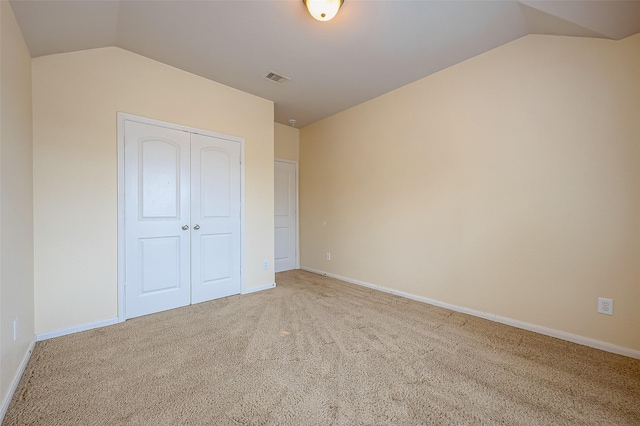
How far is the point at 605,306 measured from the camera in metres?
2.12

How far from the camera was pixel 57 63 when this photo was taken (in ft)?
7.70

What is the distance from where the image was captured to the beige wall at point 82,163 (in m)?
2.28

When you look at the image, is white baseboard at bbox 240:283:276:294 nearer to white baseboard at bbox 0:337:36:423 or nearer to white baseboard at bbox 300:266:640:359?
white baseboard at bbox 300:266:640:359

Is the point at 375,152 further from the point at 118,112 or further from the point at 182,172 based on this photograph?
the point at 118,112

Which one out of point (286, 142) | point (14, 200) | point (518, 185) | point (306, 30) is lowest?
point (14, 200)

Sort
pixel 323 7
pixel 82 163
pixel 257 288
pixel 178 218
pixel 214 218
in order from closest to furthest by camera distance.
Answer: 1. pixel 323 7
2. pixel 82 163
3. pixel 178 218
4. pixel 214 218
5. pixel 257 288

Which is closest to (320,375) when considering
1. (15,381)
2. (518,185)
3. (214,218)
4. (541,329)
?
(15,381)

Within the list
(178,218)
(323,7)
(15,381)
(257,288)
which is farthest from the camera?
(257,288)

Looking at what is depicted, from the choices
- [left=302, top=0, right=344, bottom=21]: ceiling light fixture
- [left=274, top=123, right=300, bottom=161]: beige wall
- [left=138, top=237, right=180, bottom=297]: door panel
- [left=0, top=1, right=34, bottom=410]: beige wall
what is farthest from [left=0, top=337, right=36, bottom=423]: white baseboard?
[left=274, top=123, right=300, bottom=161]: beige wall

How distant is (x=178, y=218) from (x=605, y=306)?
4.02 m

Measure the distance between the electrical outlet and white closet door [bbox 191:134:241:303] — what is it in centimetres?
360

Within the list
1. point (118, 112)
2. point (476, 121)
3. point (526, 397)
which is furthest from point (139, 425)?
point (476, 121)

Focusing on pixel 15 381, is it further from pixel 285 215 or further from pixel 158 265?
pixel 285 215

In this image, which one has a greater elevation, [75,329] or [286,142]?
[286,142]
